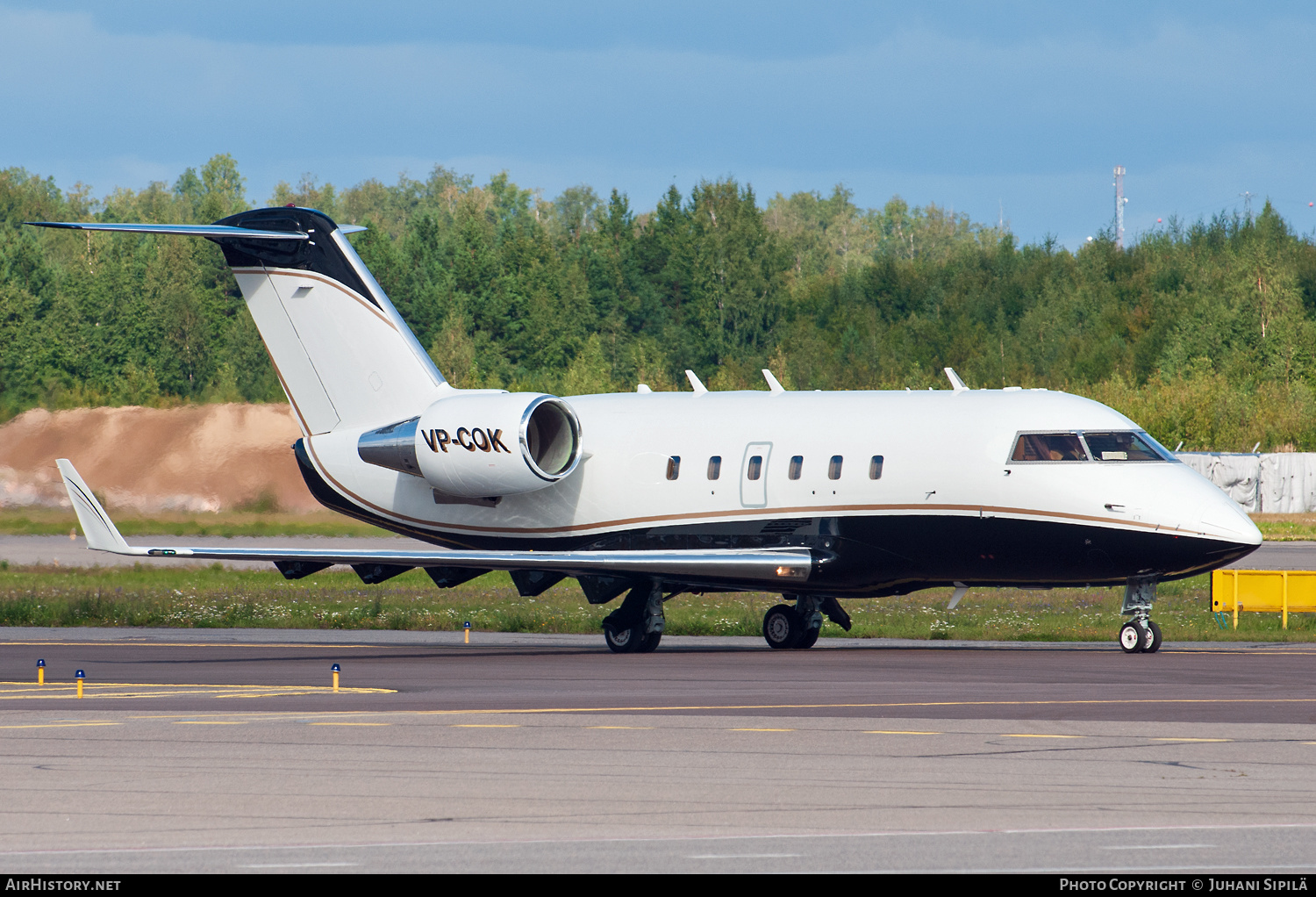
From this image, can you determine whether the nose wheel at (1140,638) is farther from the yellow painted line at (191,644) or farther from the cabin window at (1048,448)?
the yellow painted line at (191,644)

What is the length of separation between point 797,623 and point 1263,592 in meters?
9.67

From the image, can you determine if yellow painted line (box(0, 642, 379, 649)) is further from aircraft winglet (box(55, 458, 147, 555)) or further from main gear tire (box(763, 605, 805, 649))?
main gear tire (box(763, 605, 805, 649))

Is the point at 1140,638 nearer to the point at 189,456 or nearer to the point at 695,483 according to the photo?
the point at 695,483

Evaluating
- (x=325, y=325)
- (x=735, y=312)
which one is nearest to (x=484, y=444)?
(x=325, y=325)

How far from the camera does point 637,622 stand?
2811 cm

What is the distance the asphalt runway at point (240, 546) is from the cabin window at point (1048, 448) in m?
21.4

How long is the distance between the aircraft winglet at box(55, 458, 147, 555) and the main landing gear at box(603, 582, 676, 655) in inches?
302

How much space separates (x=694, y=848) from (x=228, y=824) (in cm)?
319

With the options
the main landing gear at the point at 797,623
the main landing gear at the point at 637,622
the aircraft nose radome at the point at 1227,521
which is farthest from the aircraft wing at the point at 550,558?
the aircraft nose radome at the point at 1227,521

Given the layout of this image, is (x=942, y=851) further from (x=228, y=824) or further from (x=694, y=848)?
(x=228, y=824)

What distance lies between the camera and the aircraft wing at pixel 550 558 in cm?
2555

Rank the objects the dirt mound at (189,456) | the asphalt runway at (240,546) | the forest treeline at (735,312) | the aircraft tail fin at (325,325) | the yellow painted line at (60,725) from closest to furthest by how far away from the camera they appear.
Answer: the yellow painted line at (60,725) → the aircraft tail fin at (325,325) → the dirt mound at (189,456) → the asphalt runway at (240,546) → the forest treeline at (735,312)

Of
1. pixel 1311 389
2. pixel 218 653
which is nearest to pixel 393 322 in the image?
pixel 218 653

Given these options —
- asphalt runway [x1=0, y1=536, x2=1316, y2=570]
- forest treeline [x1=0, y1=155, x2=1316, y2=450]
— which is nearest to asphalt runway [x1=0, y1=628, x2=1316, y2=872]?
asphalt runway [x1=0, y1=536, x2=1316, y2=570]
